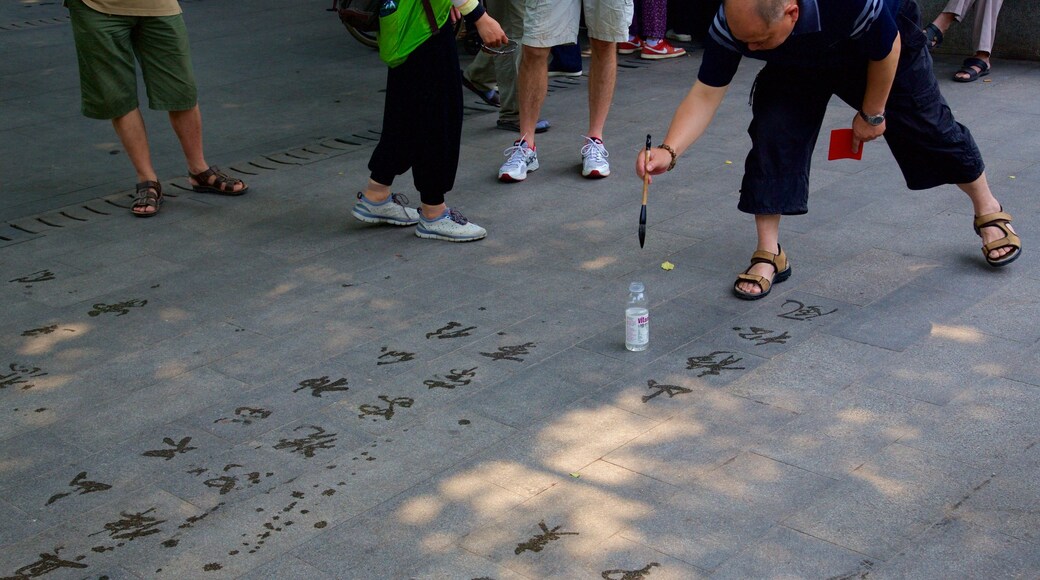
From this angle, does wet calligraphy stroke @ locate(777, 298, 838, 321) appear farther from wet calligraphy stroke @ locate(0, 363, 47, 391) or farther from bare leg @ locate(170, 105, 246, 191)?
bare leg @ locate(170, 105, 246, 191)

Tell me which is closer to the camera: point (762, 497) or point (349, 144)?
point (762, 497)

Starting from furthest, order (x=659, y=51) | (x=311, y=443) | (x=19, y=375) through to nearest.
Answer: (x=659, y=51) → (x=19, y=375) → (x=311, y=443)

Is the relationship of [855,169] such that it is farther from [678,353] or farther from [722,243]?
[678,353]

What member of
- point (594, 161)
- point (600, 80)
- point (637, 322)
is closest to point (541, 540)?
point (637, 322)

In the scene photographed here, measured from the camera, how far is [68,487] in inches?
121

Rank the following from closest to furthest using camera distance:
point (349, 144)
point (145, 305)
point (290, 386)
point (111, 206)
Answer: point (290, 386) → point (145, 305) → point (111, 206) → point (349, 144)

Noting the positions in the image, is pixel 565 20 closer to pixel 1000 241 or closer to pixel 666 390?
pixel 1000 241

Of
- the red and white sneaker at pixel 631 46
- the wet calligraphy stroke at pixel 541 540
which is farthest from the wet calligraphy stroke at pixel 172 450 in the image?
Answer: the red and white sneaker at pixel 631 46

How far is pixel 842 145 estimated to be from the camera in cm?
418

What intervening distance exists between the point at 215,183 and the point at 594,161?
191 centimetres

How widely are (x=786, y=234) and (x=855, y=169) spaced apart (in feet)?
3.57

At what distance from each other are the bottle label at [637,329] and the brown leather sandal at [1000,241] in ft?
4.88

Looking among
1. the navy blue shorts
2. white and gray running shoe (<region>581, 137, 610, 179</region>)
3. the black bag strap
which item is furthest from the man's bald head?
white and gray running shoe (<region>581, 137, 610, 179</region>)

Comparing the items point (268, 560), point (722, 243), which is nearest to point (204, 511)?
point (268, 560)
